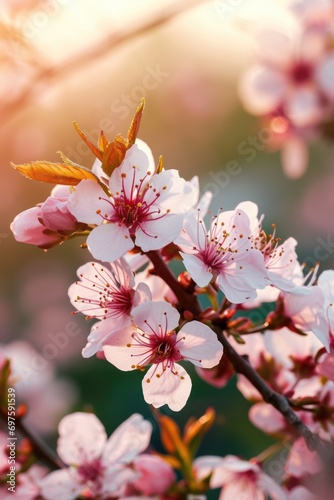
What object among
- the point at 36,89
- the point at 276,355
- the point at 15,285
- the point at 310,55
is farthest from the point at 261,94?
the point at 15,285

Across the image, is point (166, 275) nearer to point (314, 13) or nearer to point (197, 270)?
point (197, 270)

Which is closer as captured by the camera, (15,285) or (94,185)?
(94,185)

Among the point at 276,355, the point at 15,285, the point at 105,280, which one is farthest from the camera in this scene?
the point at 15,285

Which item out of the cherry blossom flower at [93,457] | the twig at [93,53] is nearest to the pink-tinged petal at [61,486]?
the cherry blossom flower at [93,457]

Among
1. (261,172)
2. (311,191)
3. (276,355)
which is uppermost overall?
(276,355)

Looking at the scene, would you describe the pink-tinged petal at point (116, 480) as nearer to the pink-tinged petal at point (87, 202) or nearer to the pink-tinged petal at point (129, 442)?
the pink-tinged petal at point (129, 442)

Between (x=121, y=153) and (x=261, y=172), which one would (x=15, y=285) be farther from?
(x=121, y=153)

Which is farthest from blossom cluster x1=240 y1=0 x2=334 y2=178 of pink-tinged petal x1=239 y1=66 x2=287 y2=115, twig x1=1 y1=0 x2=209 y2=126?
twig x1=1 y1=0 x2=209 y2=126
